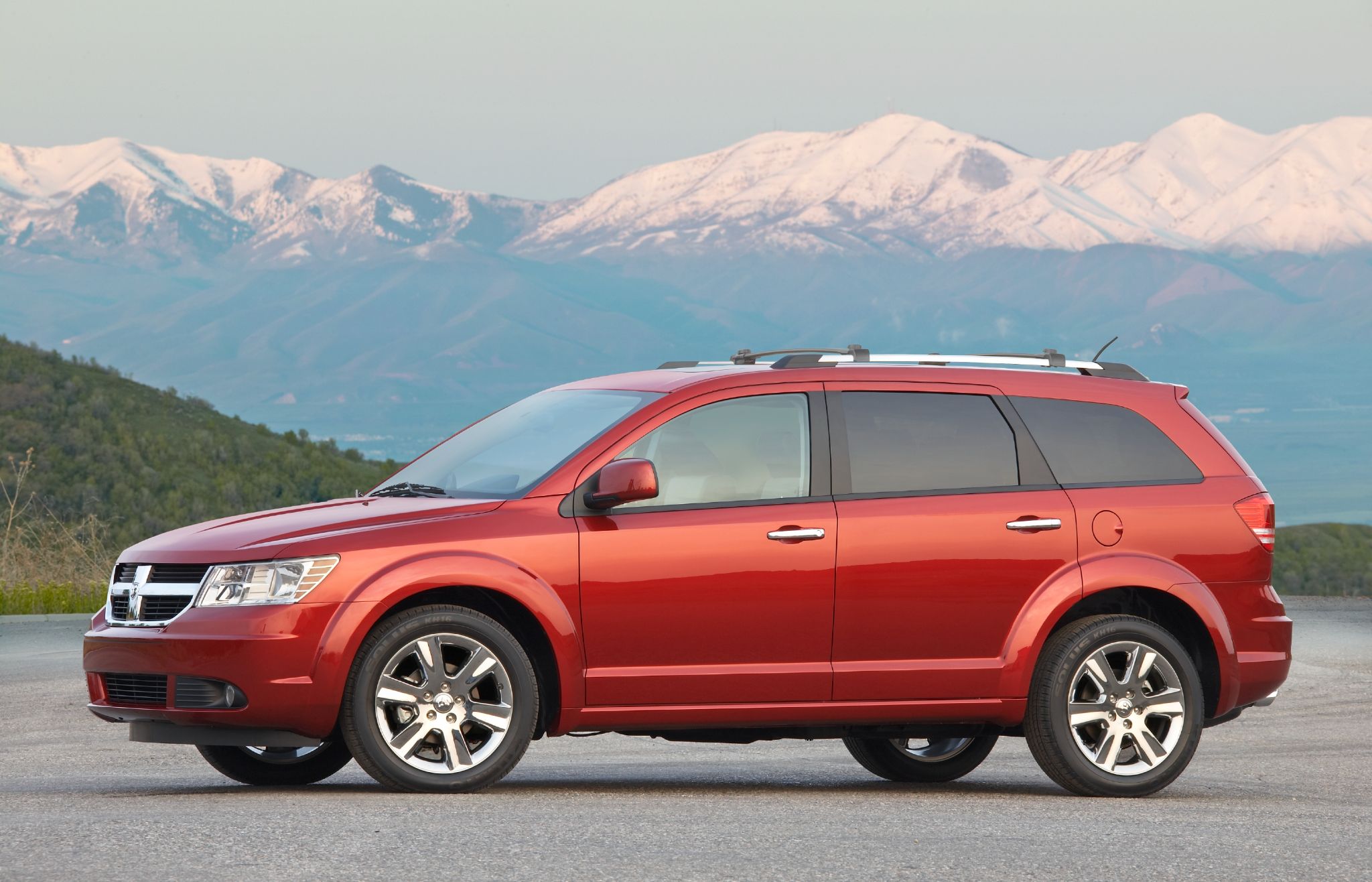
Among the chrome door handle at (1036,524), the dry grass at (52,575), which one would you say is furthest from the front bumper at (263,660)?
the dry grass at (52,575)

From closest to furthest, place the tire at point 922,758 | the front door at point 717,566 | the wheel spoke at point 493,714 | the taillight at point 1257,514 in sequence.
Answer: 1. the wheel spoke at point 493,714
2. the front door at point 717,566
3. the taillight at point 1257,514
4. the tire at point 922,758

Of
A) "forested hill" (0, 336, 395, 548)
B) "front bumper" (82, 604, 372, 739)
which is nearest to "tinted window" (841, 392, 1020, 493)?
"front bumper" (82, 604, 372, 739)

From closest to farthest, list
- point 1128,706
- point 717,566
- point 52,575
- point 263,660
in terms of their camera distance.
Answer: point 263,660
point 717,566
point 1128,706
point 52,575

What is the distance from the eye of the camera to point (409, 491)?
A: 8.48 metres

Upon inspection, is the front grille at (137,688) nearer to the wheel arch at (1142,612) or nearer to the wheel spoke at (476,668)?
the wheel spoke at (476,668)

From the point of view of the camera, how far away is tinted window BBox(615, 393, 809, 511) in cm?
814

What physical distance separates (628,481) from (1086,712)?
230 cm

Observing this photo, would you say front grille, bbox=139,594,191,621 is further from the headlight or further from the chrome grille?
the headlight

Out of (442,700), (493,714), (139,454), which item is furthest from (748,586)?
(139,454)

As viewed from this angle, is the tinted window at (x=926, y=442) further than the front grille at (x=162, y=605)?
Yes

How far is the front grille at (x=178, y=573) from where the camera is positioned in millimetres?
7672

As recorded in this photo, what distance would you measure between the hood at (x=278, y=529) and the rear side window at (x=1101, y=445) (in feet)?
8.01

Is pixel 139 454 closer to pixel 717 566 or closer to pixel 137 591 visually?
pixel 137 591

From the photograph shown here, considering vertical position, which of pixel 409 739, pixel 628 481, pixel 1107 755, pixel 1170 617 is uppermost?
pixel 628 481
